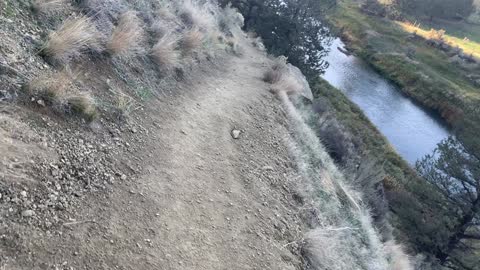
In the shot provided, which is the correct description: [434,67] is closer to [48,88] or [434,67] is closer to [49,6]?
[49,6]

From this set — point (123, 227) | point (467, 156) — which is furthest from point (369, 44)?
point (123, 227)

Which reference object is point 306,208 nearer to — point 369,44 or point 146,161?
point 146,161

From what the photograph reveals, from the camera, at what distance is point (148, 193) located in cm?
552

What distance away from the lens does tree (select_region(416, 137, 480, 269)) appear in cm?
1738

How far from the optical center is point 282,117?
11.3 metres

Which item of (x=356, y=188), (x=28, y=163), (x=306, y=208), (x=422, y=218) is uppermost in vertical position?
(x=28, y=163)

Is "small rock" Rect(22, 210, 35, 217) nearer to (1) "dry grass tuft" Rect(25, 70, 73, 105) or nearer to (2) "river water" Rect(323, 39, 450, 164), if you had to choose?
(1) "dry grass tuft" Rect(25, 70, 73, 105)

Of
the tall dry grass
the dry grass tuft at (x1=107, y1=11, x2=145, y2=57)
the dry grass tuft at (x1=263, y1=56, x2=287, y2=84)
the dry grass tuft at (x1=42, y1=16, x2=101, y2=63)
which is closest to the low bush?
the dry grass tuft at (x1=107, y1=11, x2=145, y2=57)

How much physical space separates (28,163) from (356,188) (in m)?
11.1

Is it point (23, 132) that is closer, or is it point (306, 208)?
point (23, 132)

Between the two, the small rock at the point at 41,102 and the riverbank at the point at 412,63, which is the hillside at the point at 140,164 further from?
the riverbank at the point at 412,63

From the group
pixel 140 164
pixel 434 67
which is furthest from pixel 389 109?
pixel 140 164

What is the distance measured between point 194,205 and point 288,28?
733 inches

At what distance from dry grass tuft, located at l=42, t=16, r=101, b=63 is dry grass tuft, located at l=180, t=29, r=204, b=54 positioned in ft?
12.4
